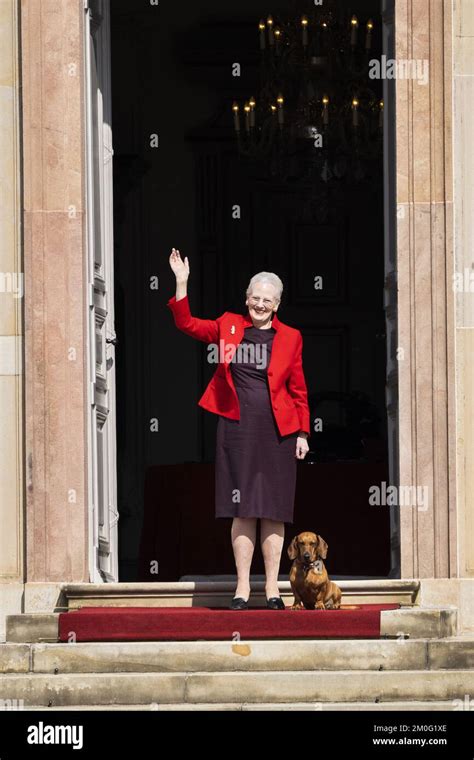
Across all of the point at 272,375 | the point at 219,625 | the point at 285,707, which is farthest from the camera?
the point at 272,375

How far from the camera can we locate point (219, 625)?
404 inches

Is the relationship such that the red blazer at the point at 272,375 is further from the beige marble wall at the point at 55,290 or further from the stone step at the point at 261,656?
the stone step at the point at 261,656

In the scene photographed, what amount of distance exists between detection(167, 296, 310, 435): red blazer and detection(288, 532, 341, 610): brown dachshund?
2.21 ft

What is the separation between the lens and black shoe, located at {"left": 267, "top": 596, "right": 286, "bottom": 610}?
10547 millimetres

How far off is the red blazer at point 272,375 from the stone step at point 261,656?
4.35 feet

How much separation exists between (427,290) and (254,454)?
1.52 metres

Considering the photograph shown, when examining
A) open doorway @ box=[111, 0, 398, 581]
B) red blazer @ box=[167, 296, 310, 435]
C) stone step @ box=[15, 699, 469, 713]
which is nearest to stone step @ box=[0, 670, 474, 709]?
stone step @ box=[15, 699, 469, 713]

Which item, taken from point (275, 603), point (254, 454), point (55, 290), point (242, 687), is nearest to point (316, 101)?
point (55, 290)

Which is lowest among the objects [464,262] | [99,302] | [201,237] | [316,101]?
[99,302]

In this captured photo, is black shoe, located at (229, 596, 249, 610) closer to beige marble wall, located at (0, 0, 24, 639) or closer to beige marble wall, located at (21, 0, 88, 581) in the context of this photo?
beige marble wall, located at (21, 0, 88, 581)

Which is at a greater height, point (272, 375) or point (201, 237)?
point (201, 237)

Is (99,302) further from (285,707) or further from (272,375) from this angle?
(285,707)
